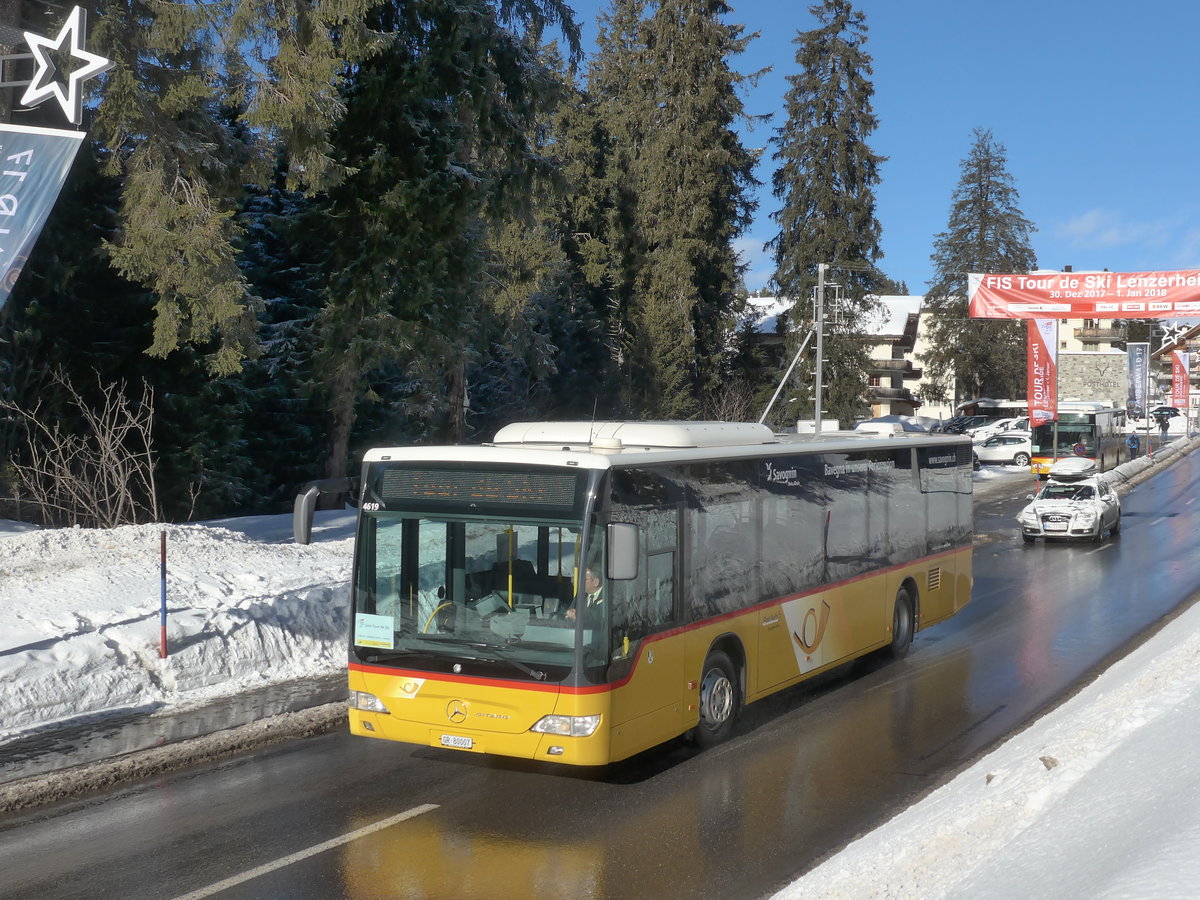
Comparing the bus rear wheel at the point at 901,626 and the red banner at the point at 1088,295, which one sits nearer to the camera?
the bus rear wheel at the point at 901,626

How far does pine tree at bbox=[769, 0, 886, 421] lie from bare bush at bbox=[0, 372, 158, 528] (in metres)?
40.4

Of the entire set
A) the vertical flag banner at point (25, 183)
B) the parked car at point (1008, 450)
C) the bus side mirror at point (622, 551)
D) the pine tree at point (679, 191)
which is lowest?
the parked car at point (1008, 450)

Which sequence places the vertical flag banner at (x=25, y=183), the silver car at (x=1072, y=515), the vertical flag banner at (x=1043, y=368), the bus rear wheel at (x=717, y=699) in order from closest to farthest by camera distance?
the bus rear wheel at (x=717, y=699)
the vertical flag banner at (x=25, y=183)
the silver car at (x=1072, y=515)
the vertical flag banner at (x=1043, y=368)

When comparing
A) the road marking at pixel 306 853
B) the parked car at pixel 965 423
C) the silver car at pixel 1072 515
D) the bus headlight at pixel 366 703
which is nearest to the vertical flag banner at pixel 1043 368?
the silver car at pixel 1072 515

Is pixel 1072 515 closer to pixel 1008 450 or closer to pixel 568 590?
pixel 568 590

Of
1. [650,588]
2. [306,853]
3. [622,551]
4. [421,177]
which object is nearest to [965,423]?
[421,177]

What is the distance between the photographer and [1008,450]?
55625mm

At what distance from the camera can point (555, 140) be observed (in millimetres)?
49125

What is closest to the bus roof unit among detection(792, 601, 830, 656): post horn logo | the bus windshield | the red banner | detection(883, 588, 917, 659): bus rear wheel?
detection(792, 601, 830, 656): post horn logo

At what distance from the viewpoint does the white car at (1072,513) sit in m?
27.5

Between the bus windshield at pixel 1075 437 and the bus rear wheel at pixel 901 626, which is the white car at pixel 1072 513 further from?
the bus windshield at pixel 1075 437

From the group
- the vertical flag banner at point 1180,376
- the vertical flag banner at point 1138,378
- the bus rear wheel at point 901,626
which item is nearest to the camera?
the bus rear wheel at point 901,626

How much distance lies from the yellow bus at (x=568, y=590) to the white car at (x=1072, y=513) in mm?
19204

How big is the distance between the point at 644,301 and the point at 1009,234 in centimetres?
4400
